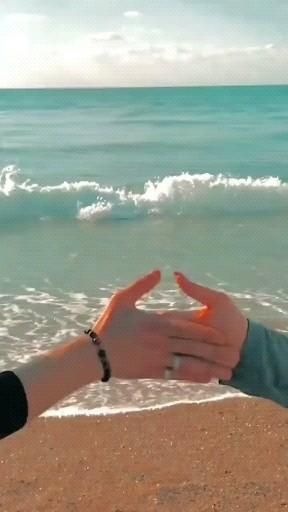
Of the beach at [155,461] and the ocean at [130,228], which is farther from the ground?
the ocean at [130,228]

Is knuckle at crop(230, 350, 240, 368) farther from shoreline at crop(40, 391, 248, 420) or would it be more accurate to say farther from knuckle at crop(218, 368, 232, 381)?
shoreline at crop(40, 391, 248, 420)

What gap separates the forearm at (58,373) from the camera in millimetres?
1730

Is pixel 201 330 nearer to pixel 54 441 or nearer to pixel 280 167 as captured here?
pixel 54 441

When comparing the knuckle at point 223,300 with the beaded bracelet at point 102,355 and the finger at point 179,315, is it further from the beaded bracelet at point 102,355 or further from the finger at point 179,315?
the beaded bracelet at point 102,355

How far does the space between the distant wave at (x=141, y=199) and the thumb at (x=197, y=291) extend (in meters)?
10.4

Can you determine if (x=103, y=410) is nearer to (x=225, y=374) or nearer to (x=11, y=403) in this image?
(x=225, y=374)

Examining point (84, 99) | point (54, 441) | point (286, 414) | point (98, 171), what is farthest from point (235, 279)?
point (84, 99)

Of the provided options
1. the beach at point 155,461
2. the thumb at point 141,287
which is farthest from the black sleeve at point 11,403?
the beach at point 155,461

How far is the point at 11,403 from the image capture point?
170 centimetres

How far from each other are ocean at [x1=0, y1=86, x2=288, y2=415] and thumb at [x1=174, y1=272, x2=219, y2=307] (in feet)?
10.5

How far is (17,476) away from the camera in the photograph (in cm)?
412

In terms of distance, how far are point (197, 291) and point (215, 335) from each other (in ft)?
0.36

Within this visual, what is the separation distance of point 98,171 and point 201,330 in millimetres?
16859

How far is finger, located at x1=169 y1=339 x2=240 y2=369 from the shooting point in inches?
70.7
